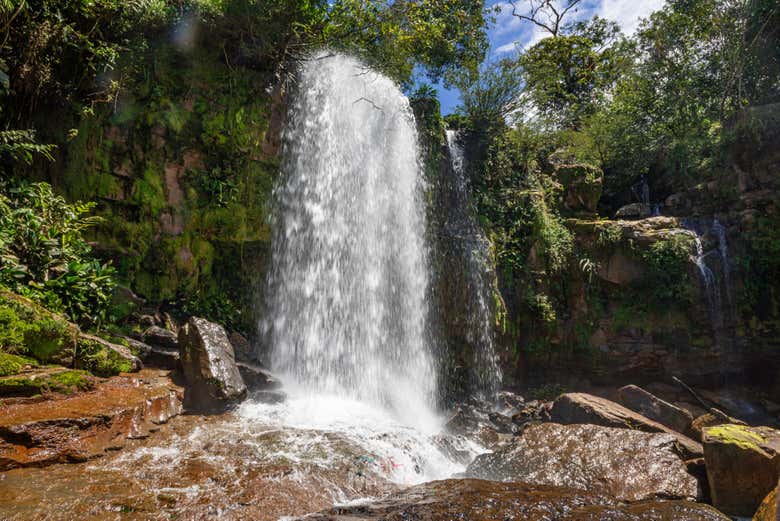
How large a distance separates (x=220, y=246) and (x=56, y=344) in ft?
14.1

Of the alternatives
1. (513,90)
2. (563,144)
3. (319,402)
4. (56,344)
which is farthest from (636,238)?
(56,344)

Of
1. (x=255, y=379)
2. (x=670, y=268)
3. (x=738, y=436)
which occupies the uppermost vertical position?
(x=670, y=268)

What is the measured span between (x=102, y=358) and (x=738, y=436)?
7790 mm

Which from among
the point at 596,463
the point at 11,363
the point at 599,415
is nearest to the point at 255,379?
the point at 11,363

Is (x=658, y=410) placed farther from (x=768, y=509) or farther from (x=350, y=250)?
(x=350, y=250)

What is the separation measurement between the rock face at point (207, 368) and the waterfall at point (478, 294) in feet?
19.9

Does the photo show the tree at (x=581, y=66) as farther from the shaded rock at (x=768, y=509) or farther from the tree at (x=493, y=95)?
the shaded rock at (x=768, y=509)

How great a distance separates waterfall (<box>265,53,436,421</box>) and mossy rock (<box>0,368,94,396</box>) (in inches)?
152

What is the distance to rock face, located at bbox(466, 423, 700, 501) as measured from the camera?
4117 mm

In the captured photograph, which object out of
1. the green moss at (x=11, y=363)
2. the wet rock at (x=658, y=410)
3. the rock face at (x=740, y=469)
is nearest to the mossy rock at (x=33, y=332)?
the green moss at (x=11, y=363)

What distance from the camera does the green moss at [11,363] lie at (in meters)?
3.93

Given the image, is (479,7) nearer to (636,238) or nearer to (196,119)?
(636,238)

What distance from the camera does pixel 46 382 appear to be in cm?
412

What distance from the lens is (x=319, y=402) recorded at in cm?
675
